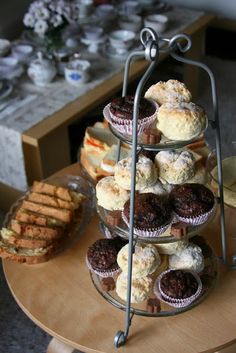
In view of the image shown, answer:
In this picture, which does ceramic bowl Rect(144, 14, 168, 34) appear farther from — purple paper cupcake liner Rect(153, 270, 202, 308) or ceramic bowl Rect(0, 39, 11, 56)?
purple paper cupcake liner Rect(153, 270, 202, 308)

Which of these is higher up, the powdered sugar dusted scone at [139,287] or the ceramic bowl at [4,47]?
the powdered sugar dusted scone at [139,287]

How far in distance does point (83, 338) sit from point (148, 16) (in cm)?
190

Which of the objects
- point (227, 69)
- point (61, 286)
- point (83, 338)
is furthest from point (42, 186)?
point (227, 69)

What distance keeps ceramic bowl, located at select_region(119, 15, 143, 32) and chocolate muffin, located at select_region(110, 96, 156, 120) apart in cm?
154

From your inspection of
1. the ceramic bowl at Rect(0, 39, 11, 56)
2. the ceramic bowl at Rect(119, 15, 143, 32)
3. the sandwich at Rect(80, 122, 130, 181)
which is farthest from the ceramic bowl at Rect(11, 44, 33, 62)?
the sandwich at Rect(80, 122, 130, 181)

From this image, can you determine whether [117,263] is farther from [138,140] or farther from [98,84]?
[98,84]

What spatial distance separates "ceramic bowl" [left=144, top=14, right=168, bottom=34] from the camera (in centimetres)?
241

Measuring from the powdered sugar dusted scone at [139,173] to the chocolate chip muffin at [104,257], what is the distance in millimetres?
169

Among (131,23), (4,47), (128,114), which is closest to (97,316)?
(128,114)

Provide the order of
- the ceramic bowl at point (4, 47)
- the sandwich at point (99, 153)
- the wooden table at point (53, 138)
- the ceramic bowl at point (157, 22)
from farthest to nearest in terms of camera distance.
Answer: the ceramic bowl at point (157, 22) → the ceramic bowl at point (4, 47) → the wooden table at point (53, 138) → the sandwich at point (99, 153)

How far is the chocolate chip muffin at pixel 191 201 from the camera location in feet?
3.23

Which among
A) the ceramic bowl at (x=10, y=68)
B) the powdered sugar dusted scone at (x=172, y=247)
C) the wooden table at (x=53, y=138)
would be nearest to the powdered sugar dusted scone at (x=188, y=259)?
the powdered sugar dusted scone at (x=172, y=247)

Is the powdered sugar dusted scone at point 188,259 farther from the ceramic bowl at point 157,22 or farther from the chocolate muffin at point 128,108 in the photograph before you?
the ceramic bowl at point 157,22

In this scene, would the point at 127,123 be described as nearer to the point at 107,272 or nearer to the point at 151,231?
the point at 151,231
